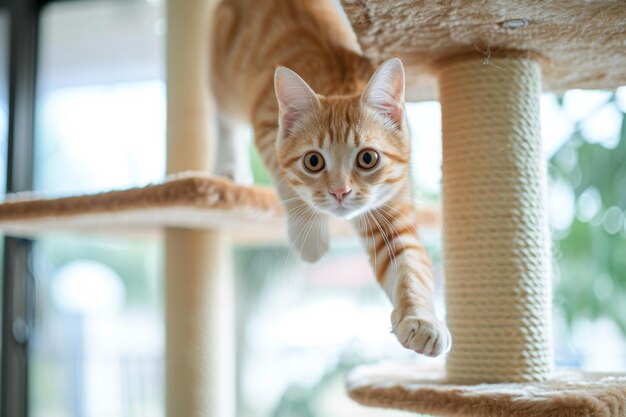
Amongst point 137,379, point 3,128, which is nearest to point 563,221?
point 137,379

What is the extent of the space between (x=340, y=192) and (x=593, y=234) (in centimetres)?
97

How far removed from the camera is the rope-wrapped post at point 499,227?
1.06 metres

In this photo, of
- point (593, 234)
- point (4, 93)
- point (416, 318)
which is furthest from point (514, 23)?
point (4, 93)

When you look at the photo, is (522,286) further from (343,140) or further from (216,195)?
(216,195)

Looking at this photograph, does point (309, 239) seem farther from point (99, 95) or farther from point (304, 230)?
point (99, 95)

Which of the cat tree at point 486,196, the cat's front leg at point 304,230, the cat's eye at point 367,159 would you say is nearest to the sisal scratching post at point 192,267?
the cat tree at point 486,196

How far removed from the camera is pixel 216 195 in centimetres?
122

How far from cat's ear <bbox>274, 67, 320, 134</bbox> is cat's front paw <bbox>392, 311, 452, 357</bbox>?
1.07 feet

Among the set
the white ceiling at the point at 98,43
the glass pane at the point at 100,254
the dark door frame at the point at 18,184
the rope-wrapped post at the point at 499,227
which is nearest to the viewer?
the rope-wrapped post at the point at 499,227

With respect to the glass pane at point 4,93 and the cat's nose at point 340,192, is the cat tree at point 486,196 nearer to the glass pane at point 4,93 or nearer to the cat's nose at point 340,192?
the cat's nose at point 340,192

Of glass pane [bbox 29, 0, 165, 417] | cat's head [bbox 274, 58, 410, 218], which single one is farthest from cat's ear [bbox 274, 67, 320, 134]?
glass pane [bbox 29, 0, 165, 417]

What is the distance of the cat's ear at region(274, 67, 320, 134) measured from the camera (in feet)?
3.13

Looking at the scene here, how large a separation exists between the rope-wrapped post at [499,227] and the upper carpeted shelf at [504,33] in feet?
0.17

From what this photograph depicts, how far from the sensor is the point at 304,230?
1112mm
